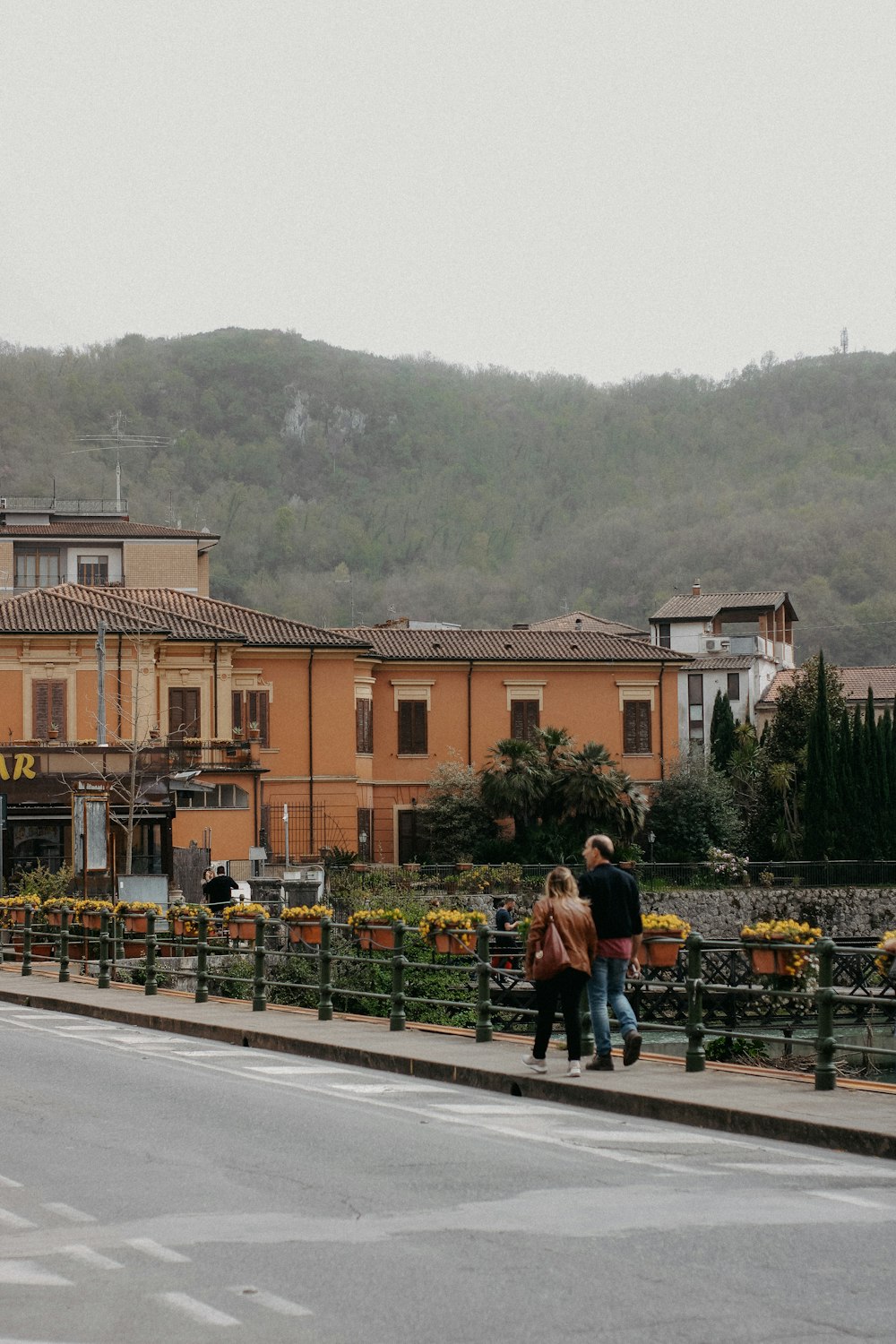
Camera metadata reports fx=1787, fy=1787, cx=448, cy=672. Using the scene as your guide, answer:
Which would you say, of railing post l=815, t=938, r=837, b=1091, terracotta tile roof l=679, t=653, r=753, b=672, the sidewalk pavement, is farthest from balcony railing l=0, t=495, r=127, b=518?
railing post l=815, t=938, r=837, b=1091

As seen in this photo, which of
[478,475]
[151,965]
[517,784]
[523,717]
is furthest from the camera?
[478,475]

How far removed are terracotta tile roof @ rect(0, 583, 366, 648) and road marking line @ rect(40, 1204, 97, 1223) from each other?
4833 cm

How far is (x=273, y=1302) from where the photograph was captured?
6691 millimetres

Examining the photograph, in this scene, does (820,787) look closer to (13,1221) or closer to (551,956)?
(551,956)

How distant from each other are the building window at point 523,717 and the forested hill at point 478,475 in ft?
227

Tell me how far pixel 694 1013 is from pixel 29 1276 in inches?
286

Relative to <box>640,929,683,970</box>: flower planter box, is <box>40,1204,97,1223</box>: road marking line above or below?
below

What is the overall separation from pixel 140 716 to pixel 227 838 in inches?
259

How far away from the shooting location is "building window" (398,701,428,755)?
65250 millimetres

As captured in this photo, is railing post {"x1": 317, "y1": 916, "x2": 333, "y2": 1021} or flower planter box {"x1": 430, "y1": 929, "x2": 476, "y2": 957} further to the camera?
railing post {"x1": 317, "y1": 916, "x2": 333, "y2": 1021}

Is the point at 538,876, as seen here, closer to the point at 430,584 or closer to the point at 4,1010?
the point at 4,1010

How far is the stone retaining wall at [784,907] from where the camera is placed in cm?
5650

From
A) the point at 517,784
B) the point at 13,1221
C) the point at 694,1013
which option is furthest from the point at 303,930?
the point at 517,784

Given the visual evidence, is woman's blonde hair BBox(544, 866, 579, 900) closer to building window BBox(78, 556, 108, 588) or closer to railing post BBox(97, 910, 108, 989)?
railing post BBox(97, 910, 108, 989)
